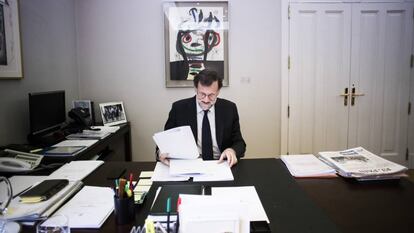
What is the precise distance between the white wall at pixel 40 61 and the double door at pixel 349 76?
245 centimetres

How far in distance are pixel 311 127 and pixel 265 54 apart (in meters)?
1.04

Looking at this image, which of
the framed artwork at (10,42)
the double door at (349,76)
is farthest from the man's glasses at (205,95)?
the double door at (349,76)

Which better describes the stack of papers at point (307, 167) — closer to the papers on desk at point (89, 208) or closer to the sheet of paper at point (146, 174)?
the sheet of paper at point (146, 174)

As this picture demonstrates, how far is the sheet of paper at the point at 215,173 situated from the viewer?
1.32 meters

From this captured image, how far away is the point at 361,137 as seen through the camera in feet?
12.0

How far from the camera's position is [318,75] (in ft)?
11.5

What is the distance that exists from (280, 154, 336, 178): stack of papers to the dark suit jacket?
487 millimetres

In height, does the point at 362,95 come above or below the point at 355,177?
above

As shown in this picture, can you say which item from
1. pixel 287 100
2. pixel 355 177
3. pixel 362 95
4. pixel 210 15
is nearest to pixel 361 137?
pixel 362 95

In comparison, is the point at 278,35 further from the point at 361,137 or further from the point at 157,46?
the point at 361,137

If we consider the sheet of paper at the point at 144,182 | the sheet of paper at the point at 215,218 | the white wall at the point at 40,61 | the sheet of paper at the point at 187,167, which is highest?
the white wall at the point at 40,61

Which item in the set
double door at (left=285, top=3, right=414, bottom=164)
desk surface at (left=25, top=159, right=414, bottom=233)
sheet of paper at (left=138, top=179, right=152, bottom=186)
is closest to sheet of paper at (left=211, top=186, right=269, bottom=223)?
desk surface at (left=25, top=159, right=414, bottom=233)

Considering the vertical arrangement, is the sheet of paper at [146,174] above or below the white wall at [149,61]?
below

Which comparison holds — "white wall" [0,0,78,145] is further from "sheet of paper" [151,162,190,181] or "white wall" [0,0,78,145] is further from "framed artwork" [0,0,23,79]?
"sheet of paper" [151,162,190,181]
